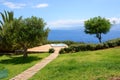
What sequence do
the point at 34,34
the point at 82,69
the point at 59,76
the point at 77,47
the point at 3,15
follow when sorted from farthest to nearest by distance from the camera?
the point at 3,15, the point at 77,47, the point at 34,34, the point at 82,69, the point at 59,76

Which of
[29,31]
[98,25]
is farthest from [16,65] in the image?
[98,25]

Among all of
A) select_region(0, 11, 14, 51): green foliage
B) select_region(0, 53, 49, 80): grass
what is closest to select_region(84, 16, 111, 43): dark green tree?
select_region(0, 11, 14, 51): green foliage

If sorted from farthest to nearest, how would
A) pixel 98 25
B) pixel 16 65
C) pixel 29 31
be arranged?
1. pixel 98 25
2. pixel 29 31
3. pixel 16 65

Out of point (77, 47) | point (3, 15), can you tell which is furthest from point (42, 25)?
point (3, 15)

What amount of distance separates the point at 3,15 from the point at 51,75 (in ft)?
102

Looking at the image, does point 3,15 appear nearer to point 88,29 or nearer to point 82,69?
point 88,29

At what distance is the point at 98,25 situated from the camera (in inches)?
1939

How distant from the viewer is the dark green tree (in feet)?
161

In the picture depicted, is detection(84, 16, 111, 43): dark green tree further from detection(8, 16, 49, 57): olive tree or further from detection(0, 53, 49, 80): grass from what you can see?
detection(0, 53, 49, 80): grass

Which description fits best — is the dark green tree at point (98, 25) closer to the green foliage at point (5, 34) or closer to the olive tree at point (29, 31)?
the green foliage at point (5, 34)

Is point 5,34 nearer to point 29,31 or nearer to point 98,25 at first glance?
point 29,31

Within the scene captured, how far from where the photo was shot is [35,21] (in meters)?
30.2

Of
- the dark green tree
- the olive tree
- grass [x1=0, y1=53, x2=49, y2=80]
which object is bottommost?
grass [x1=0, y1=53, x2=49, y2=80]

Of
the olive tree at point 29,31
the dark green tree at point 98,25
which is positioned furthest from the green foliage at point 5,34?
the dark green tree at point 98,25
